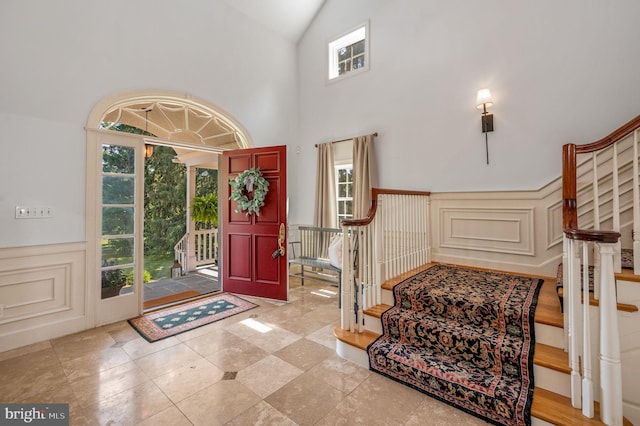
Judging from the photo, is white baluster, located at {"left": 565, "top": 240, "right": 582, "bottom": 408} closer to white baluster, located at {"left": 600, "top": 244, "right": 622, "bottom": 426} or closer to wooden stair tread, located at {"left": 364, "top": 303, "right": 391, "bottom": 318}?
white baluster, located at {"left": 600, "top": 244, "right": 622, "bottom": 426}

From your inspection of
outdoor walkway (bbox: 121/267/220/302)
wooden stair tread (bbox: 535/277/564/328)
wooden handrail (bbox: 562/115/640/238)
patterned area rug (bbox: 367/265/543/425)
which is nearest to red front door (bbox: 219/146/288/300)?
outdoor walkway (bbox: 121/267/220/302)

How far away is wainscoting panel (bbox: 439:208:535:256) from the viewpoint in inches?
124

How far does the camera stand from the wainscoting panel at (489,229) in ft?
10.4

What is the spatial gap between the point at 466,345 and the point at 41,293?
12.8 ft

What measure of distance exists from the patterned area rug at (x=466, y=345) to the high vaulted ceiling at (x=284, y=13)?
4.78m

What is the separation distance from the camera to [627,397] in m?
1.71

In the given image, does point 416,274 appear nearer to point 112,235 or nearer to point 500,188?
point 500,188

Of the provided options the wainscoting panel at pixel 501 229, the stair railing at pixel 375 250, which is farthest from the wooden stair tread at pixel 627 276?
the stair railing at pixel 375 250

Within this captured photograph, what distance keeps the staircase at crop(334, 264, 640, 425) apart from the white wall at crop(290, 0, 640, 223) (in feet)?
5.20

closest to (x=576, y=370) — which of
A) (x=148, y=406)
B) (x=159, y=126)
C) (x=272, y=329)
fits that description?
(x=272, y=329)

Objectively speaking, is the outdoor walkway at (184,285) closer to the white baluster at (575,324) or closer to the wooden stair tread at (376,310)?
the wooden stair tread at (376,310)

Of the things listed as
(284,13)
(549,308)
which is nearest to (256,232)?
(549,308)

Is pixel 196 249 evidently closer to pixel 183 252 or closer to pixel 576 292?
pixel 183 252

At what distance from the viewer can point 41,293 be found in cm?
278
